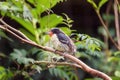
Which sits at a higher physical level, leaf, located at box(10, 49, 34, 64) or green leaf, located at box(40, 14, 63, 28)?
green leaf, located at box(40, 14, 63, 28)

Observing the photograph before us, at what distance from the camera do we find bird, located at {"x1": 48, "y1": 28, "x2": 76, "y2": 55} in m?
1.86

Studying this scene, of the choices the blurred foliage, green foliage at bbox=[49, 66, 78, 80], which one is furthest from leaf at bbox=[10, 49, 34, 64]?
green foliage at bbox=[49, 66, 78, 80]

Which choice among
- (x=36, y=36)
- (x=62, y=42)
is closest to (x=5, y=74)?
(x=36, y=36)

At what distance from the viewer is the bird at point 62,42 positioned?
1.86 m

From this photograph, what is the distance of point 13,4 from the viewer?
2.03 metres

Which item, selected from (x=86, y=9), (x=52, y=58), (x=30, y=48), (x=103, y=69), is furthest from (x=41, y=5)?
(x=86, y=9)

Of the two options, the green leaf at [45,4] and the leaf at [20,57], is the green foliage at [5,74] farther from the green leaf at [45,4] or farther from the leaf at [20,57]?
the green leaf at [45,4]

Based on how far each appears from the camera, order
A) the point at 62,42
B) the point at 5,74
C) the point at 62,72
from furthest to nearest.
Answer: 1. the point at 62,72
2. the point at 5,74
3. the point at 62,42

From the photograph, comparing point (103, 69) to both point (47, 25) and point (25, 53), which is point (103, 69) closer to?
point (25, 53)

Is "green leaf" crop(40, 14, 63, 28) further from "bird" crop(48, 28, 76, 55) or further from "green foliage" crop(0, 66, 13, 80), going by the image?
"green foliage" crop(0, 66, 13, 80)

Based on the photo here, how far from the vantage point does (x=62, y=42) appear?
1.89 meters

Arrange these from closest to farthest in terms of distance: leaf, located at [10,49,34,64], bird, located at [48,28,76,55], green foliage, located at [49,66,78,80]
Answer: bird, located at [48,28,76,55] < leaf, located at [10,49,34,64] < green foliage, located at [49,66,78,80]

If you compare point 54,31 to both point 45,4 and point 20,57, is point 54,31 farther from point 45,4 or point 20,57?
point 20,57

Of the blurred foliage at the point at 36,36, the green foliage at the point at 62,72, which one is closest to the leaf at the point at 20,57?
the blurred foliage at the point at 36,36
